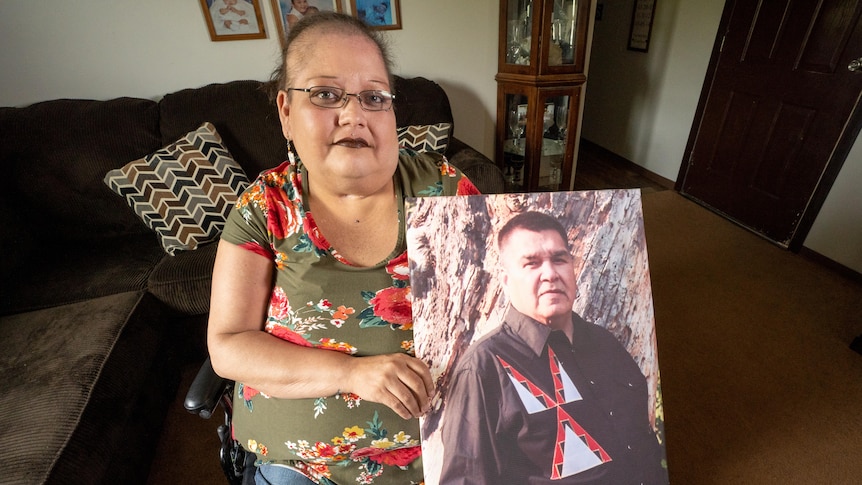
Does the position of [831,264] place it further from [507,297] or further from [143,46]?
[143,46]

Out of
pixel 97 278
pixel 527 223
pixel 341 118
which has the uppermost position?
pixel 341 118

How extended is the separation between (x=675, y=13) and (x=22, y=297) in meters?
4.08

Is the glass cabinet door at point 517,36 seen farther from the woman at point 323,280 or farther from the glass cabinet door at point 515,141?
the woman at point 323,280

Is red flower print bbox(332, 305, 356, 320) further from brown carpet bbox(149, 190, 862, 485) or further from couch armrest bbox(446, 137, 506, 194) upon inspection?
couch armrest bbox(446, 137, 506, 194)

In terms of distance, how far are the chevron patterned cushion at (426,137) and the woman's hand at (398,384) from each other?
1366 mm

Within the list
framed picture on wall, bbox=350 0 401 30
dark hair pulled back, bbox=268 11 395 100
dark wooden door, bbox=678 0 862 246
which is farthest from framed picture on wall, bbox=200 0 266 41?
dark wooden door, bbox=678 0 862 246

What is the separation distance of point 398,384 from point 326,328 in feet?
0.61

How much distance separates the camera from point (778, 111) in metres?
2.24

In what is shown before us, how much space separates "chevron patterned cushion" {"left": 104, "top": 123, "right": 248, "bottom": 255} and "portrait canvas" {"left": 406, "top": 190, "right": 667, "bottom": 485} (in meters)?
1.35

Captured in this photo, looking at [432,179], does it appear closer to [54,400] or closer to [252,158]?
[54,400]

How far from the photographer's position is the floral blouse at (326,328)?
26.0 inches

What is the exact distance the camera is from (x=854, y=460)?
1234mm

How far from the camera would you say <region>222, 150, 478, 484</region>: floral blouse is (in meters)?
0.66

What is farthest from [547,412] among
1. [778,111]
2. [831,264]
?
[778,111]
